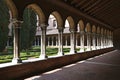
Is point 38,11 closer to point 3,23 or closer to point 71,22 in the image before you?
point 71,22

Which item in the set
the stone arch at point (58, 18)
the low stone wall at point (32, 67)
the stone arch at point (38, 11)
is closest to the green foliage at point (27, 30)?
the low stone wall at point (32, 67)

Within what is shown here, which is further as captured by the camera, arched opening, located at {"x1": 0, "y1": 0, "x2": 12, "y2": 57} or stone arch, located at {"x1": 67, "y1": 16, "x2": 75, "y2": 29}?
arched opening, located at {"x1": 0, "y1": 0, "x2": 12, "y2": 57}

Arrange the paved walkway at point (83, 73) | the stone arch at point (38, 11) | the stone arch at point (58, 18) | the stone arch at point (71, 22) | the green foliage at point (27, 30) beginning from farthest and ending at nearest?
the green foliage at point (27, 30), the stone arch at point (71, 22), the stone arch at point (58, 18), the stone arch at point (38, 11), the paved walkway at point (83, 73)

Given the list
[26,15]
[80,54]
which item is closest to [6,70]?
[80,54]

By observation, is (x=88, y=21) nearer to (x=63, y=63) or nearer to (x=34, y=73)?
(x=63, y=63)

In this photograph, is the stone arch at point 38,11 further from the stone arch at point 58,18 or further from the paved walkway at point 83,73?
the paved walkway at point 83,73

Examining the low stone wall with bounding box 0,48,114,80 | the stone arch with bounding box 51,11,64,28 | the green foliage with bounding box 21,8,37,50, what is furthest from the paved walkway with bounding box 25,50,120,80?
the green foliage with bounding box 21,8,37,50

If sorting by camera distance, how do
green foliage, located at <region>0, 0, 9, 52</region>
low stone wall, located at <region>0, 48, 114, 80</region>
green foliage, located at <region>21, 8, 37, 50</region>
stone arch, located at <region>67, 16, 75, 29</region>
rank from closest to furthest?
low stone wall, located at <region>0, 48, 114, 80</region>
stone arch, located at <region>67, 16, 75, 29</region>
green foliage, located at <region>0, 0, 9, 52</region>
green foliage, located at <region>21, 8, 37, 50</region>

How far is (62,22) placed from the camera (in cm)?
916

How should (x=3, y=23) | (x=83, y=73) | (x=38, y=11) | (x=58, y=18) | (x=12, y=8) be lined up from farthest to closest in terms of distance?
1. (x=3, y=23)
2. (x=58, y=18)
3. (x=38, y=11)
4. (x=83, y=73)
5. (x=12, y=8)

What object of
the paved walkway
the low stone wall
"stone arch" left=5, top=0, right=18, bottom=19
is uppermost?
"stone arch" left=5, top=0, right=18, bottom=19

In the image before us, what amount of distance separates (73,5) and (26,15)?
1029 centimetres

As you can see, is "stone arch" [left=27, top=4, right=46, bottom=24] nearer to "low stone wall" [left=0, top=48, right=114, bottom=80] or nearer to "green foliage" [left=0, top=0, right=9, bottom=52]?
"low stone wall" [left=0, top=48, right=114, bottom=80]

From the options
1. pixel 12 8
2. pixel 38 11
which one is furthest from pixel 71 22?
pixel 12 8
